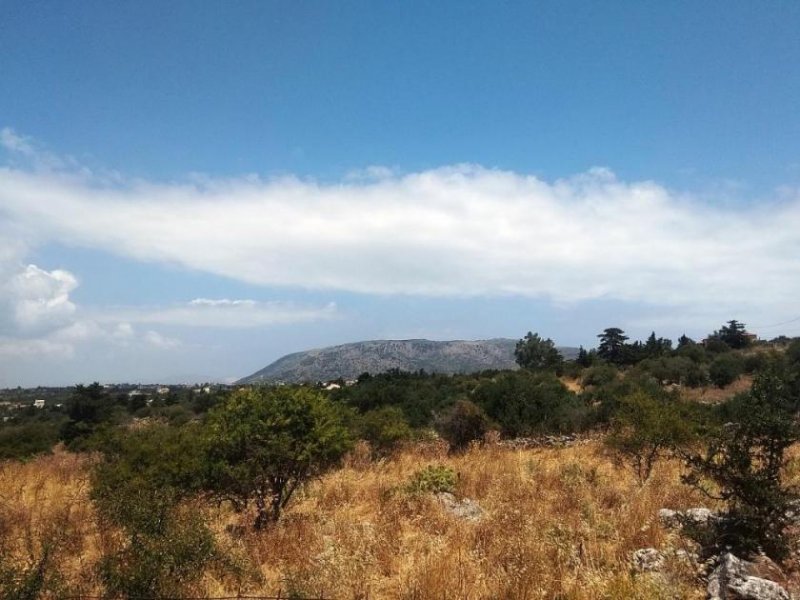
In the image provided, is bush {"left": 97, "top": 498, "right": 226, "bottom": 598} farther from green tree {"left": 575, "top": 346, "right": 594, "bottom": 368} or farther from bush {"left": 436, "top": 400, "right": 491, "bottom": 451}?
green tree {"left": 575, "top": 346, "right": 594, "bottom": 368}

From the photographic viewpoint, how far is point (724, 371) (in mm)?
35531

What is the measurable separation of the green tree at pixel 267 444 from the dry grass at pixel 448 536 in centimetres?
56

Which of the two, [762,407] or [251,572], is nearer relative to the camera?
[251,572]

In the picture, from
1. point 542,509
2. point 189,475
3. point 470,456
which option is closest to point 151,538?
point 189,475

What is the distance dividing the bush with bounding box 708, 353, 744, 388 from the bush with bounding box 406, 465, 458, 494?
32390 mm

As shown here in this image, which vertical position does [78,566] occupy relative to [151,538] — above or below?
below

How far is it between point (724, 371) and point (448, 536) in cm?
3563

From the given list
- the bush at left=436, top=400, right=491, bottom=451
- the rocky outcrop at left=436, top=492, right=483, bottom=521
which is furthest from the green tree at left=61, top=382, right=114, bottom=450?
the rocky outcrop at left=436, top=492, right=483, bottom=521

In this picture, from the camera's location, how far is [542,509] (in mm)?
8195

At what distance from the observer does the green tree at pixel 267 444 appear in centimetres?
823

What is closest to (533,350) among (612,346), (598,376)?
(612,346)

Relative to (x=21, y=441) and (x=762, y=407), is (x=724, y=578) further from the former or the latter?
(x=21, y=441)

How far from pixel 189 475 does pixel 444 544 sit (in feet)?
14.4

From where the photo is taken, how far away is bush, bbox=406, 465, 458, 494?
9.72 m
